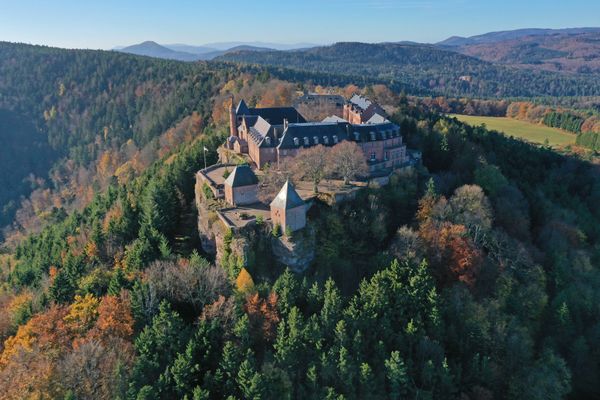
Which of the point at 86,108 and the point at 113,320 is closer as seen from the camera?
the point at 113,320

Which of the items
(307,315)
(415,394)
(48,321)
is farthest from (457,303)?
(48,321)

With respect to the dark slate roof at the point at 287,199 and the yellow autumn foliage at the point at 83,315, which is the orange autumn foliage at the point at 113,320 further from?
the dark slate roof at the point at 287,199

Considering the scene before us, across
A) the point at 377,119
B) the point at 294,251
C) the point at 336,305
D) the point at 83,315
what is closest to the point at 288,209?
the point at 294,251

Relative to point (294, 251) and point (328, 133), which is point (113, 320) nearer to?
point (294, 251)

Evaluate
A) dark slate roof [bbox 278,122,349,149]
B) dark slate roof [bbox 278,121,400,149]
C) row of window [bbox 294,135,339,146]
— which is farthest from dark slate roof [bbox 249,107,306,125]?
row of window [bbox 294,135,339,146]

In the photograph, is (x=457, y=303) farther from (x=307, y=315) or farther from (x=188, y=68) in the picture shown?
(x=188, y=68)
